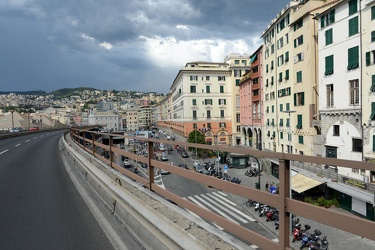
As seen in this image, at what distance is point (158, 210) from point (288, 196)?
1919 millimetres

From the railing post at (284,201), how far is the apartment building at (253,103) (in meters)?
46.7

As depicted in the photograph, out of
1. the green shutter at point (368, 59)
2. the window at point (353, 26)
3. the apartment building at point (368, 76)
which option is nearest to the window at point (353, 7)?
the window at point (353, 26)

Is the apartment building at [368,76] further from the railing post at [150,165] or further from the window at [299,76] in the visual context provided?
the railing post at [150,165]

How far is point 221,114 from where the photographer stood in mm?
69750

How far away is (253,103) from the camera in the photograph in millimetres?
51406

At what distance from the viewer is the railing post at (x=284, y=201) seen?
2010 millimetres

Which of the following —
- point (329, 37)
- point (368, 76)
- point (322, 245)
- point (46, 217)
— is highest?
point (329, 37)

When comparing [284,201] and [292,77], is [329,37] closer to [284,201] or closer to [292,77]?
[292,77]

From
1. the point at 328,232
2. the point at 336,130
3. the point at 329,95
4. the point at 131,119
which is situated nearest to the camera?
the point at 328,232

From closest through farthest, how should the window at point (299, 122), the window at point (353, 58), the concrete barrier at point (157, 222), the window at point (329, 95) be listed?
the concrete barrier at point (157, 222), the window at point (353, 58), the window at point (329, 95), the window at point (299, 122)

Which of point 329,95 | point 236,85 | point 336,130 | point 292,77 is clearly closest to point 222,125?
point 236,85

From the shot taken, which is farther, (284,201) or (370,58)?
(370,58)

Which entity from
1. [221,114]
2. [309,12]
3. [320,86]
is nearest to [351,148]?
[320,86]

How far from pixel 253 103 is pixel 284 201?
51.1 m
